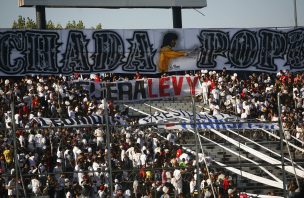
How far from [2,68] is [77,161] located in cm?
1490

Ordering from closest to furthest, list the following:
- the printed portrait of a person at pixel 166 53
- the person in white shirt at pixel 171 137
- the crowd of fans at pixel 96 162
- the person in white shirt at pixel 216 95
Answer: the crowd of fans at pixel 96 162 < the person in white shirt at pixel 171 137 < the person in white shirt at pixel 216 95 < the printed portrait of a person at pixel 166 53

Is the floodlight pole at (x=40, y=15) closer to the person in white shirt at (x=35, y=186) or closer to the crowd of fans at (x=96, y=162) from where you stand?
the crowd of fans at (x=96, y=162)

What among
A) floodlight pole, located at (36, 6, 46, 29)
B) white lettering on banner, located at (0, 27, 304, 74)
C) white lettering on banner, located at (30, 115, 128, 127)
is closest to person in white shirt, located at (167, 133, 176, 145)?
white lettering on banner, located at (30, 115, 128, 127)

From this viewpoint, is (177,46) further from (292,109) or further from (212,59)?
(292,109)

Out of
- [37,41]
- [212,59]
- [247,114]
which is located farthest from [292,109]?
[37,41]

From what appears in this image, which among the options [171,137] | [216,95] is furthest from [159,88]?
[216,95]

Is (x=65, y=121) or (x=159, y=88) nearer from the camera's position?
(x=159, y=88)

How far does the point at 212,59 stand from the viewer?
3703cm

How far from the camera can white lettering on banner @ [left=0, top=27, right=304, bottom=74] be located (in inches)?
1329

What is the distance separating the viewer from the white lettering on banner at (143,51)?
33.8m

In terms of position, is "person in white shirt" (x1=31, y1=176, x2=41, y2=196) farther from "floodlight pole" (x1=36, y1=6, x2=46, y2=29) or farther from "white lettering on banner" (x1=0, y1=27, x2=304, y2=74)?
"floodlight pole" (x1=36, y1=6, x2=46, y2=29)

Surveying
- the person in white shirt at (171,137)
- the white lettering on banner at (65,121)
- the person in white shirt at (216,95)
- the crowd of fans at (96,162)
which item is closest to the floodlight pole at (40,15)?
the crowd of fans at (96,162)

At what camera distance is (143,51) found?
118 feet

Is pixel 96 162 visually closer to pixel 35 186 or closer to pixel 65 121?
pixel 35 186
